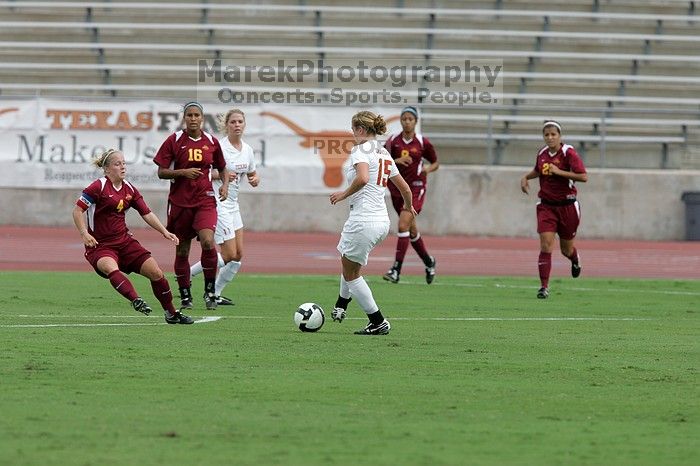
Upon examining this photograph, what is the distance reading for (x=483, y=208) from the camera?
27828 millimetres

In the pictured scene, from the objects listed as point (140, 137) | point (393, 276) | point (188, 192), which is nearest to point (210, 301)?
point (188, 192)

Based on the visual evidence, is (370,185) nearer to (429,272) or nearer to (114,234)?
(114,234)

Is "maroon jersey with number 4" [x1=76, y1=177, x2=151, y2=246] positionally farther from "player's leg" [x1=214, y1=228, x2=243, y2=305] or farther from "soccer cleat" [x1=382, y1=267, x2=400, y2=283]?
"soccer cleat" [x1=382, y1=267, x2=400, y2=283]

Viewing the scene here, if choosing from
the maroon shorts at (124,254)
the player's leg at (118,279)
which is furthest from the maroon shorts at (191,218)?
the player's leg at (118,279)

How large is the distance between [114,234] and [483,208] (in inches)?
649

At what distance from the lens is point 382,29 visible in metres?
32.7

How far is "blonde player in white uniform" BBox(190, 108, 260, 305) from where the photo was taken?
48.8ft

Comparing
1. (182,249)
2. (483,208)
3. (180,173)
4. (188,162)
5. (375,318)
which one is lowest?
(483,208)

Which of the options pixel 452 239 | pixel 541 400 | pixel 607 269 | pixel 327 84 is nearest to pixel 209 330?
pixel 541 400

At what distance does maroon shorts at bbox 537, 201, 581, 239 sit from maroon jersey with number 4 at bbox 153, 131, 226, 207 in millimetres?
4881

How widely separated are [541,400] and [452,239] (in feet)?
63.6

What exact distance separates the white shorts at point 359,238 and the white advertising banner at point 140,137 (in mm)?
16117

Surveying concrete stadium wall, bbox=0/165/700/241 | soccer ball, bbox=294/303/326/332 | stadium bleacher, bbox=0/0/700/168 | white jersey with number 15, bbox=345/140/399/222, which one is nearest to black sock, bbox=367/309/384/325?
soccer ball, bbox=294/303/326/332

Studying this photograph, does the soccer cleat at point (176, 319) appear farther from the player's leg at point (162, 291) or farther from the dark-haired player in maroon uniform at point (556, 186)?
the dark-haired player in maroon uniform at point (556, 186)
